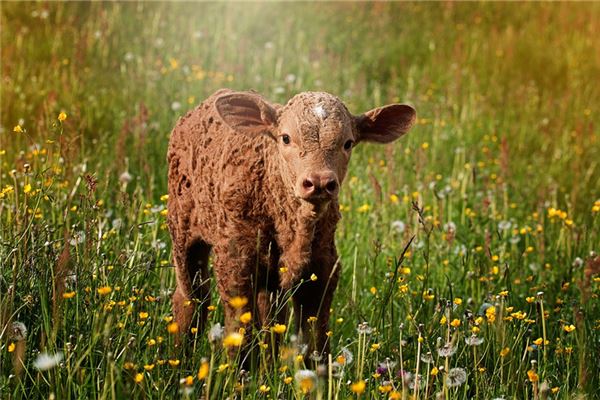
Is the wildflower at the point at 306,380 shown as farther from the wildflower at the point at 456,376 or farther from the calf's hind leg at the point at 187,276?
the calf's hind leg at the point at 187,276

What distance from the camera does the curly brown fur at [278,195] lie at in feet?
11.7

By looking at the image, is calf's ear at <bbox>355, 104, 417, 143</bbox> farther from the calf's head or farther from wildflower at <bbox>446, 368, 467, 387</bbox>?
wildflower at <bbox>446, 368, 467, 387</bbox>

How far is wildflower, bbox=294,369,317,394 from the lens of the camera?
2.51 m

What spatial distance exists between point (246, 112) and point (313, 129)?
0.46 metres

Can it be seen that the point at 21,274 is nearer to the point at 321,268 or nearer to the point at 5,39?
the point at 321,268

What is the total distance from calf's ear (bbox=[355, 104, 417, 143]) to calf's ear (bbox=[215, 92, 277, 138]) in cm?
45

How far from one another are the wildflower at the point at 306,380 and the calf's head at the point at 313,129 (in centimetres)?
75

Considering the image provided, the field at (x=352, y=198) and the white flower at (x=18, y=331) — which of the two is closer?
the white flower at (x=18, y=331)

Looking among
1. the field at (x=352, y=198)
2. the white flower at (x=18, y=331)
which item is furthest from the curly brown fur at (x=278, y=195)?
the white flower at (x=18, y=331)

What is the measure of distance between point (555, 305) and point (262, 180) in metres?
1.95

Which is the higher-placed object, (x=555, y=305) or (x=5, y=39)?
(x=5, y=39)

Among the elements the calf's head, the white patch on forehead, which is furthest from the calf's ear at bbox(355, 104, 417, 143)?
the white patch on forehead

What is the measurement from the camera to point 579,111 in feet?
27.8

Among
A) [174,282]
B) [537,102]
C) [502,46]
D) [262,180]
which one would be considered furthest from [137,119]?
[502,46]
